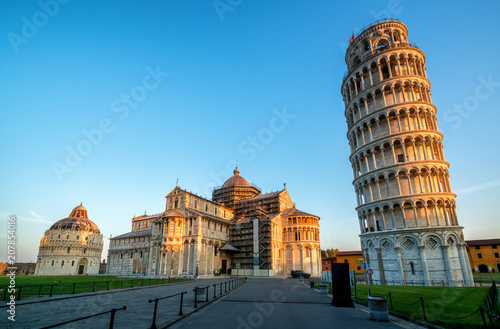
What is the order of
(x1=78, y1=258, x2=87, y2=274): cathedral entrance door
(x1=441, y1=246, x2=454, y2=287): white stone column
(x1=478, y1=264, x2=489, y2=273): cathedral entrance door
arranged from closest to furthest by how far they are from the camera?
(x1=441, y1=246, x2=454, y2=287): white stone column → (x1=478, y1=264, x2=489, y2=273): cathedral entrance door → (x1=78, y1=258, x2=87, y2=274): cathedral entrance door

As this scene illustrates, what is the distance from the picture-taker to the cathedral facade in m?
50.3

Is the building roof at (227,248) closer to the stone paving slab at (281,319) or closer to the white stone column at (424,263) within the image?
the white stone column at (424,263)

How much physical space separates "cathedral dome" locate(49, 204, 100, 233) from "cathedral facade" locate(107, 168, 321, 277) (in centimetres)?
3696

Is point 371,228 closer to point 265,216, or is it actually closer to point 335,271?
point 335,271

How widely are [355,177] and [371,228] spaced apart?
25.3 ft

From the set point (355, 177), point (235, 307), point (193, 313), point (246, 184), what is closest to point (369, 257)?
point (355, 177)

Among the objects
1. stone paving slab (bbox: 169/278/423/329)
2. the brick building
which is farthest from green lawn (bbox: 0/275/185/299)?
the brick building

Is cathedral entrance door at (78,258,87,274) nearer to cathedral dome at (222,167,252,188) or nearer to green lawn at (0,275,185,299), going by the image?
cathedral dome at (222,167,252,188)

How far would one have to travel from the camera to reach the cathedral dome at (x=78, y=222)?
9444 cm

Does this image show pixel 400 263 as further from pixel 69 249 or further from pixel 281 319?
pixel 69 249

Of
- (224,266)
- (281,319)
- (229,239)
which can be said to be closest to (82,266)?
(224,266)

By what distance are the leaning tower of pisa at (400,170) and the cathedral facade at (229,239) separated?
25570mm

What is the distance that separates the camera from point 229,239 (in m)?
59.7

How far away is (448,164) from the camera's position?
31.7 meters
